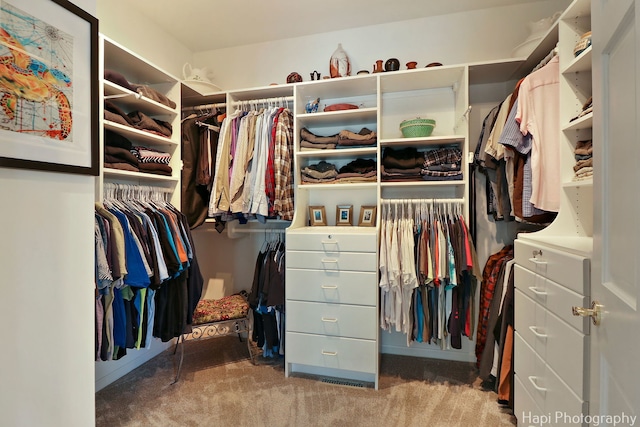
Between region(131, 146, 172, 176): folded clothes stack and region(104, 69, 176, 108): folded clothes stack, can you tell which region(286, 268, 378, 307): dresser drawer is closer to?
region(131, 146, 172, 176): folded clothes stack

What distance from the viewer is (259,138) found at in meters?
2.29

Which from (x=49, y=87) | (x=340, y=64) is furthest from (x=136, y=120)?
(x=340, y=64)

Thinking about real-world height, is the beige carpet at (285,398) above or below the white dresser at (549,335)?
below

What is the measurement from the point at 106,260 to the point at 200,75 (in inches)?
65.9

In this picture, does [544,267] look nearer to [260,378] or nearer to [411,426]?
[411,426]

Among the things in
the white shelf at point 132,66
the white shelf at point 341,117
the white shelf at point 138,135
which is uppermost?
the white shelf at point 132,66

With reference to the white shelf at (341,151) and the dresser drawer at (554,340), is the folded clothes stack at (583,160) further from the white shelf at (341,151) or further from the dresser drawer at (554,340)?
the white shelf at (341,151)

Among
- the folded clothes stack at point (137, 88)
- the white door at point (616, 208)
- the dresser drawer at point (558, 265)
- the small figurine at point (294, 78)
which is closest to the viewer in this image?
the white door at point (616, 208)

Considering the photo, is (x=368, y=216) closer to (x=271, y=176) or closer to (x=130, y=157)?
(x=271, y=176)

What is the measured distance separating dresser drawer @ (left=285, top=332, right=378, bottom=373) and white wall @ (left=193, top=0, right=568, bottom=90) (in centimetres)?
210

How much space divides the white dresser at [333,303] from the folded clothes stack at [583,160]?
1086 millimetres

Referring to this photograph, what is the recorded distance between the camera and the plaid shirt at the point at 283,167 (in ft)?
7.32

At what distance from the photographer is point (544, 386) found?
1241mm

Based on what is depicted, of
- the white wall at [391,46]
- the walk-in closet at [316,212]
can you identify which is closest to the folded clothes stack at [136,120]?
the walk-in closet at [316,212]
